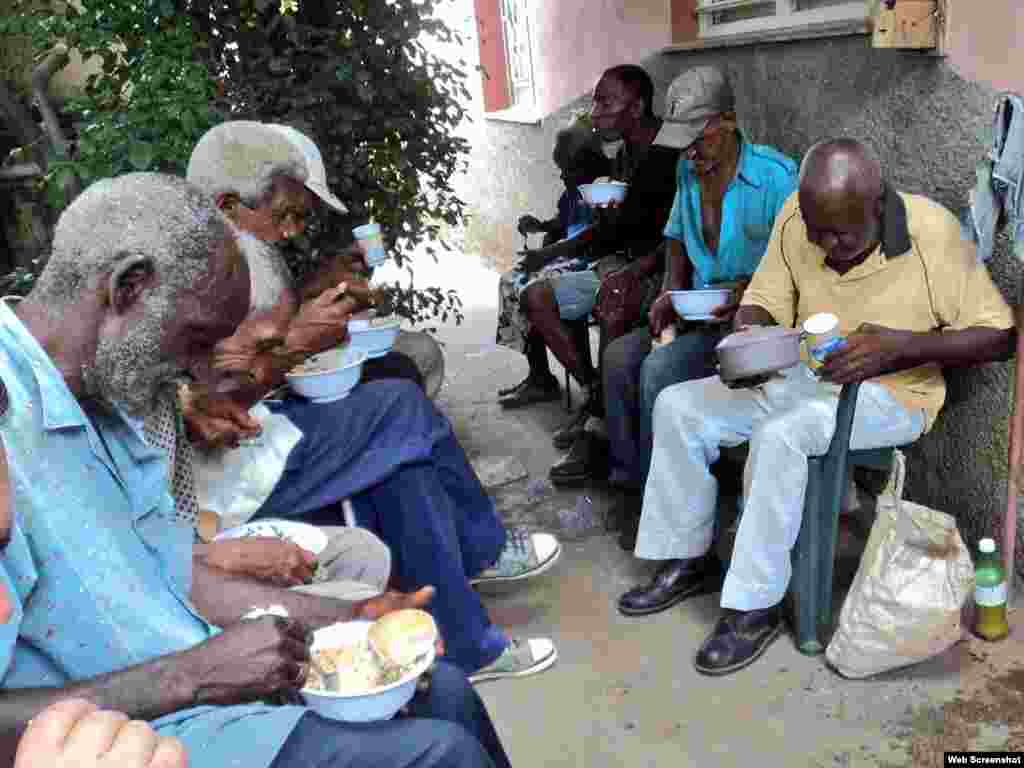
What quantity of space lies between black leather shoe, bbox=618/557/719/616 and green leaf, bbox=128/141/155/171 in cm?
205

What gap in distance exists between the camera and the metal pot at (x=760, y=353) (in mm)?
2510

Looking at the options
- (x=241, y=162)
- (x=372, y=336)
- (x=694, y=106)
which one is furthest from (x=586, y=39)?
(x=241, y=162)

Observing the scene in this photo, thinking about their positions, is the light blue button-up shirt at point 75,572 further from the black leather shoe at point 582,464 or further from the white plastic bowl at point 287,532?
the black leather shoe at point 582,464

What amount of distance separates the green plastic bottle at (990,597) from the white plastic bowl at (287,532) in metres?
1.62

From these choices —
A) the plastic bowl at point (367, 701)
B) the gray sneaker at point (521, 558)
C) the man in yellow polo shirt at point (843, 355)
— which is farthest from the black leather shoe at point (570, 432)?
the plastic bowl at point (367, 701)

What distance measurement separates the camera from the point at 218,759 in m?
1.41

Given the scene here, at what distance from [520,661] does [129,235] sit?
5.69ft

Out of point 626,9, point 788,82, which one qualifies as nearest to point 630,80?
point 788,82

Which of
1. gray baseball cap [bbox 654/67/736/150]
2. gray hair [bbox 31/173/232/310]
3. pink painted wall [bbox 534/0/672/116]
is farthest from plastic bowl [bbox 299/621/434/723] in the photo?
pink painted wall [bbox 534/0/672/116]

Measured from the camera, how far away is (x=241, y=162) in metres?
2.71

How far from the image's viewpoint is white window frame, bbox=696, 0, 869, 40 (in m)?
3.42

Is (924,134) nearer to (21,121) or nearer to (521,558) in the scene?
(521,558)

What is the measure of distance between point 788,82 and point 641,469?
1568mm

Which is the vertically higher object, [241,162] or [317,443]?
[241,162]
